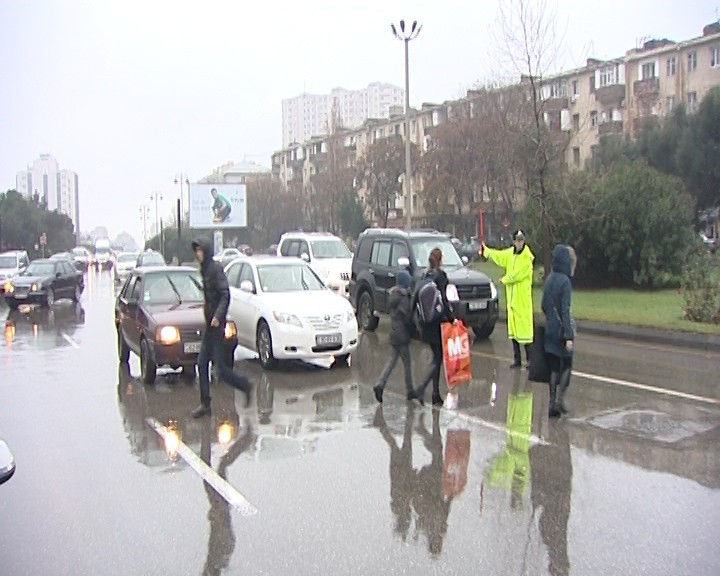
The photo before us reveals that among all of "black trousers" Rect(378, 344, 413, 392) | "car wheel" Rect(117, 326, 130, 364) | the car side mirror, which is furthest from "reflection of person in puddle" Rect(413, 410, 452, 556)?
"car wheel" Rect(117, 326, 130, 364)

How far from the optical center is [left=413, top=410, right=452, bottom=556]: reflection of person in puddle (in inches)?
200

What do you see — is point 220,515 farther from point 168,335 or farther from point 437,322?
point 168,335

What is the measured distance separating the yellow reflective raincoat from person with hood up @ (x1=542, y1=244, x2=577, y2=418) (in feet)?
9.24

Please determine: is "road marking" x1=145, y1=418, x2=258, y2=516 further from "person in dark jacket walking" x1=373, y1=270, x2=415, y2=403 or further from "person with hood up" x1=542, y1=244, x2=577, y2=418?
"person with hood up" x1=542, y1=244, x2=577, y2=418

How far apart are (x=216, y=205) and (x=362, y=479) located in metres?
51.0

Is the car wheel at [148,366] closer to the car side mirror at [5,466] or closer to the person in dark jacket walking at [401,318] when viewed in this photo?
the person in dark jacket walking at [401,318]

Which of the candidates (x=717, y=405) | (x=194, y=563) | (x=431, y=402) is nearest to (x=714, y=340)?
(x=717, y=405)

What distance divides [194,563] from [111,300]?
25199mm

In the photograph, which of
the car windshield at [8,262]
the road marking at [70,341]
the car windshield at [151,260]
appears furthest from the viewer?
the car windshield at [151,260]

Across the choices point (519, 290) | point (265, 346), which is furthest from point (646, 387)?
point (265, 346)

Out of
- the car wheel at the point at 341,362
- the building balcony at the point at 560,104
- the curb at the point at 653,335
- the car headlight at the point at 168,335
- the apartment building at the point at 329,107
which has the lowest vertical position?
the car wheel at the point at 341,362

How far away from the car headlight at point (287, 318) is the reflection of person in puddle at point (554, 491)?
4585 mm

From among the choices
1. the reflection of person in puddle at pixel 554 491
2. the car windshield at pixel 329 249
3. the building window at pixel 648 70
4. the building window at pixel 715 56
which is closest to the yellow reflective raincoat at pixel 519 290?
the reflection of person in puddle at pixel 554 491

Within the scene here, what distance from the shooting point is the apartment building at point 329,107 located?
496ft
